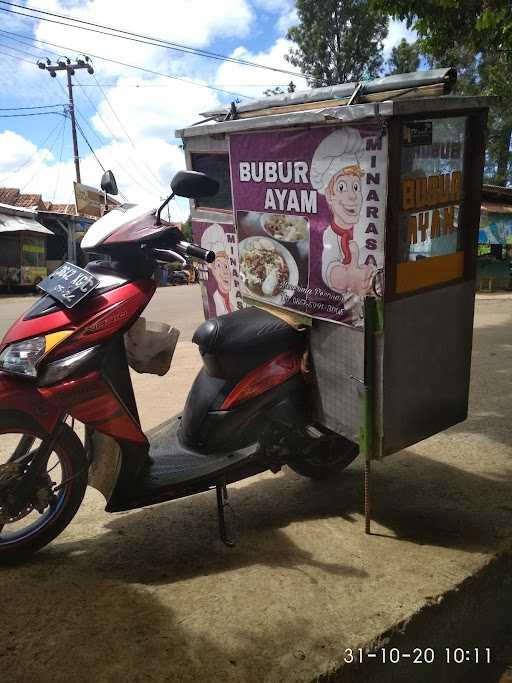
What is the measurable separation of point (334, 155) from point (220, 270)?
1189 millimetres

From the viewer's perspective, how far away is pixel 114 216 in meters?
2.46

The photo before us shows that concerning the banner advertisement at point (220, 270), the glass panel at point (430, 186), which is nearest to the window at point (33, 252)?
the banner advertisement at point (220, 270)

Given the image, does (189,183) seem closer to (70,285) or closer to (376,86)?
(70,285)

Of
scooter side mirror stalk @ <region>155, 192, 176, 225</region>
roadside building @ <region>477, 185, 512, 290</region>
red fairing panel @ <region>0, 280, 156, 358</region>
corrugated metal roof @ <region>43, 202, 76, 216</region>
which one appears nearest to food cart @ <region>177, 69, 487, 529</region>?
scooter side mirror stalk @ <region>155, 192, 176, 225</region>

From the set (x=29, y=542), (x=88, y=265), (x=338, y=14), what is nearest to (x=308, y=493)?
(x=29, y=542)

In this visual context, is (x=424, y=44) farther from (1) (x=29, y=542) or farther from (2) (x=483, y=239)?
(2) (x=483, y=239)

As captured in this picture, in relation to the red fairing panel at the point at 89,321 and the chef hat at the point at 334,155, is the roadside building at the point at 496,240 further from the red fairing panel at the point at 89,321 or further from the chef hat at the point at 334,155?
the red fairing panel at the point at 89,321

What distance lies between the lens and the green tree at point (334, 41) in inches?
742

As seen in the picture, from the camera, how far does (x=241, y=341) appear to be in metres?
2.61

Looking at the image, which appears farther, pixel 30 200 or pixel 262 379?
pixel 30 200

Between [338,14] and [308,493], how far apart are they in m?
19.5

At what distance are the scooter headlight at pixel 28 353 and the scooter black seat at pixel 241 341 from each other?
59cm

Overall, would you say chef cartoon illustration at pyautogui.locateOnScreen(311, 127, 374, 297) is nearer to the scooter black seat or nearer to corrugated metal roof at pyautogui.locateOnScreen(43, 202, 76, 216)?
the scooter black seat

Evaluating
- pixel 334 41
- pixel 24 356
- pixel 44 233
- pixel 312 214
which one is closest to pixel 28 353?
pixel 24 356
